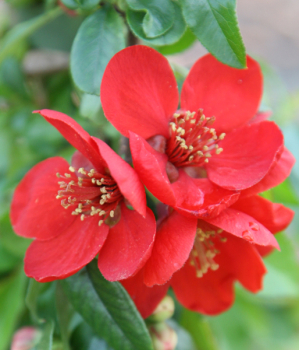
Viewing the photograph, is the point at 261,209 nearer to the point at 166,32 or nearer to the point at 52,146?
the point at 166,32

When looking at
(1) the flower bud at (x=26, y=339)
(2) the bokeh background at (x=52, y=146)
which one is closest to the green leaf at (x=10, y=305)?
(2) the bokeh background at (x=52, y=146)

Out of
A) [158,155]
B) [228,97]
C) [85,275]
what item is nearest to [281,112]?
[228,97]

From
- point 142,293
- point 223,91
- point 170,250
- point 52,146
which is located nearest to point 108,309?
point 142,293

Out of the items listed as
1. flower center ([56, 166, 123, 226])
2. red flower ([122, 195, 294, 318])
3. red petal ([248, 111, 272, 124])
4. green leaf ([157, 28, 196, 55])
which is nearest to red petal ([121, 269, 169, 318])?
red flower ([122, 195, 294, 318])

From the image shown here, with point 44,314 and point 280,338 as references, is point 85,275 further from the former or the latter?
point 280,338

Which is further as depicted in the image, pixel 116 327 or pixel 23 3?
pixel 23 3

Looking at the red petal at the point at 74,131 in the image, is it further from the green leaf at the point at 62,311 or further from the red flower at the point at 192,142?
the green leaf at the point at 62,311

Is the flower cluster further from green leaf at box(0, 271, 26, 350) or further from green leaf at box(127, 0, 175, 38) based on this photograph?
green leaf at box(0, 271, 26, 350)
